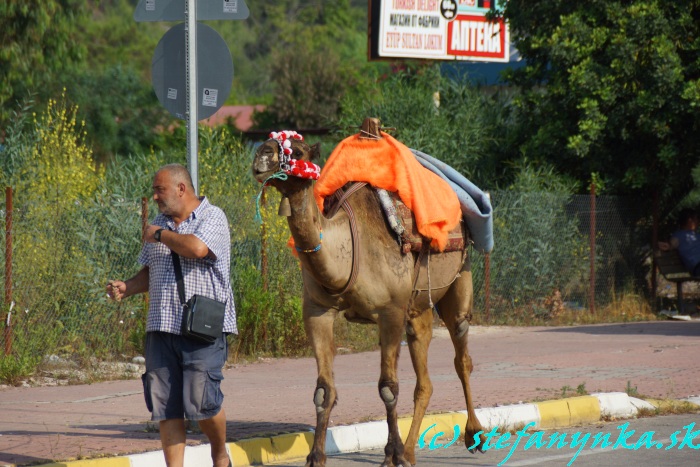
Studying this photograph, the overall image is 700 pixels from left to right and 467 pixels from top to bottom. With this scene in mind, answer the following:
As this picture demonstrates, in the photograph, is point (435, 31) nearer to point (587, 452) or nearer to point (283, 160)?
point (587, 452)

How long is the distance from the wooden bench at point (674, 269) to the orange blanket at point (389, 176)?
40.7 feet

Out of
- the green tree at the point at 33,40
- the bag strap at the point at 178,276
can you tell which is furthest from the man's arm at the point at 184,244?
the green tree at the point at 33,40

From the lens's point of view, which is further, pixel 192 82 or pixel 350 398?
pixel 350 398

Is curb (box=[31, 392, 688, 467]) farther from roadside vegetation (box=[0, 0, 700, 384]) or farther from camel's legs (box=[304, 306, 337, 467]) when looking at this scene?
roadside vegetation (box=[0, 0, 700, 384])

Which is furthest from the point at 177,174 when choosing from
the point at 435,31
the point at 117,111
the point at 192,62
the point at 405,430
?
the point at 117,111

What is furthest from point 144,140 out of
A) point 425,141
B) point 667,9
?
point 667,9

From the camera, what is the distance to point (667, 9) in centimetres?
1897

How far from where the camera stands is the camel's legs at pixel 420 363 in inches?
324

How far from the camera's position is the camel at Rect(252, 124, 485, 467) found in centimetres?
691

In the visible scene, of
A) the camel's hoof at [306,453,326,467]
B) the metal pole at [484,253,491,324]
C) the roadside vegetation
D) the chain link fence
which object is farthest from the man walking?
the metal pole at [484,253,491,324]

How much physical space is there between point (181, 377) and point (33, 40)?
17.9m

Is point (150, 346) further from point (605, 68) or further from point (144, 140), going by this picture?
point (144, 140)

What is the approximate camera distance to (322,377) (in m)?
7.41

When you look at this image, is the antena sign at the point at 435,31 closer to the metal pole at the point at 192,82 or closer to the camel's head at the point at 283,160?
the metal pole at the point at 192,82
